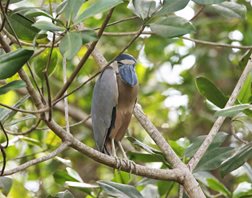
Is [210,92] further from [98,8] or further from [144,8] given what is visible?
[98,8]

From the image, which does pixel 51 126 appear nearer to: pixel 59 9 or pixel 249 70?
pixel 59 9

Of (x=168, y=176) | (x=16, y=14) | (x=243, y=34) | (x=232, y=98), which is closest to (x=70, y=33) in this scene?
(x=16, y=14)

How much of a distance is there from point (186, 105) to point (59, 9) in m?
2.27

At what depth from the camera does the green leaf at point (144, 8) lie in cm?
158

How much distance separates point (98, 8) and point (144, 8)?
0.19m

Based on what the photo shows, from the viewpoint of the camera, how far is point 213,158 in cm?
219

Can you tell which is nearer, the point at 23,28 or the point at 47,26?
the point at 47,26

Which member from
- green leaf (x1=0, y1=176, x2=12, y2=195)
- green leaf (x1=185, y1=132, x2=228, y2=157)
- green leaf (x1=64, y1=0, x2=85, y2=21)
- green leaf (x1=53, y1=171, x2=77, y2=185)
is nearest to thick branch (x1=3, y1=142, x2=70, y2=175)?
green leaf (x1=64, y1=0, x2=85, y2=21)

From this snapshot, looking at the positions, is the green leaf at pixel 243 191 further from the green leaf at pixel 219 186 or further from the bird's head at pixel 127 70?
the bird's head at pixel 127 70

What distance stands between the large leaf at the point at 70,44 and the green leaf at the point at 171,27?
0.99 ft

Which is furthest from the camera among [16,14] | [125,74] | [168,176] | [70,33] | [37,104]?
[125,74]

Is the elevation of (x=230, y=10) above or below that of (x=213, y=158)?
above

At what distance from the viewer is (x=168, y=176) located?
1864 mm

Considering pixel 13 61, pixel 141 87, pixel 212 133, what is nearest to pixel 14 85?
pixel 13 61
